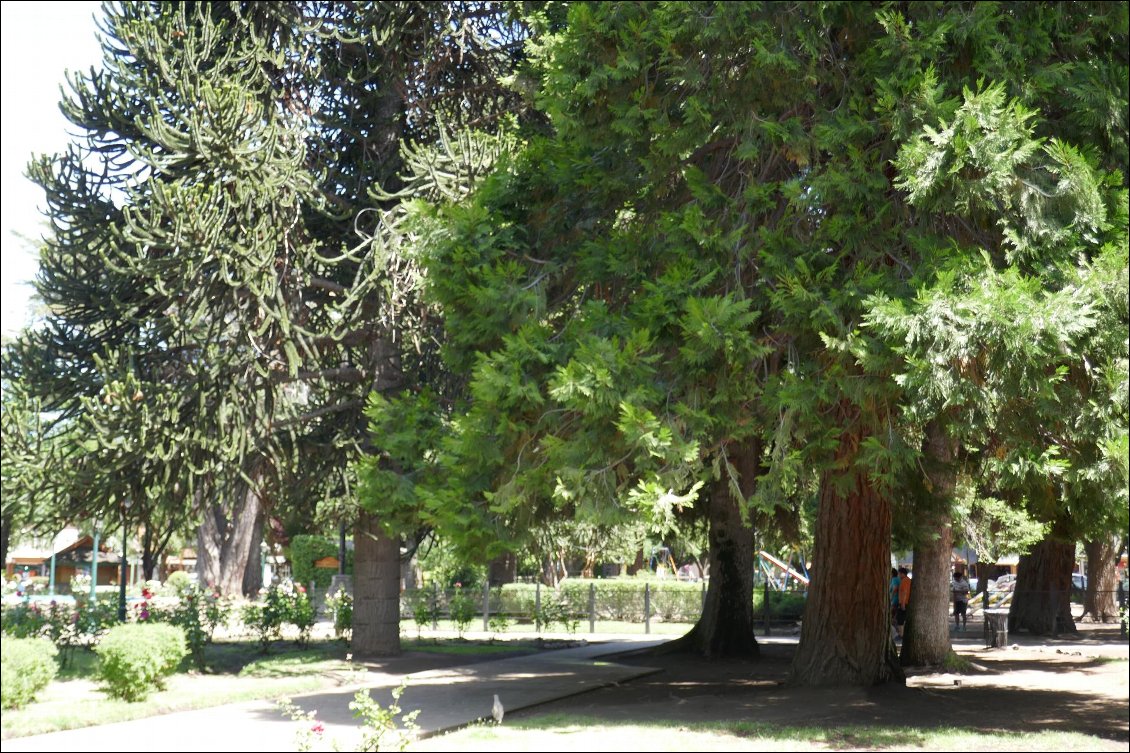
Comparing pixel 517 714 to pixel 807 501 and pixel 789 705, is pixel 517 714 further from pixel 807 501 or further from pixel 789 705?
pixel 807 501

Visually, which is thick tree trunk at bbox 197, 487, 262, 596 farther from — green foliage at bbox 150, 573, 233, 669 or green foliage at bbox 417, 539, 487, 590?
green foliage at bbox 150, 573, 233, 669

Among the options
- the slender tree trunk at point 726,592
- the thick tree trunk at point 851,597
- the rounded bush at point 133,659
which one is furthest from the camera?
the slender tree trunk at point 726,592

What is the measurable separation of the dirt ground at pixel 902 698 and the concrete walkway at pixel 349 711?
1.86 ft

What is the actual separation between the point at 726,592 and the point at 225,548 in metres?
28.3

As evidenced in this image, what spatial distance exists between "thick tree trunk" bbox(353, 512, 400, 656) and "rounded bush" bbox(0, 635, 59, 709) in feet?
22.6

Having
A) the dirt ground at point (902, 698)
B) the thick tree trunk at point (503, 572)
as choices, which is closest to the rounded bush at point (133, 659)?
the dirt ground at point (902, 698)

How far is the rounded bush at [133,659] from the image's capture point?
13742 millimetres

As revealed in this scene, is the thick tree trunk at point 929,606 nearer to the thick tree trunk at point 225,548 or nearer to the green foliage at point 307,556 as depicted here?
the thick tree trunk at point 225,548

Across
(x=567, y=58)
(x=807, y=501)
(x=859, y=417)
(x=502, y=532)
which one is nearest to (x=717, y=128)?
(x=567, y=58)

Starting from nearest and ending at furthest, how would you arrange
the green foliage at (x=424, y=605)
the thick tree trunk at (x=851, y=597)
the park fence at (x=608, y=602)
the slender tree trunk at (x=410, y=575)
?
the thick tree trunk at (x=851, y=597), the green foliage at (x=424, y=605), the park fence at (x=608, y=602), the slender tree trunk at (x=410, y=575)

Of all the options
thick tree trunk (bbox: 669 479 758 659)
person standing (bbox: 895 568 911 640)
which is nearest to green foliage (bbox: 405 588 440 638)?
thick tree trunk (bbox: 669 479 758 659)

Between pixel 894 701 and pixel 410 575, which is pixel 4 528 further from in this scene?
pixel 410 575

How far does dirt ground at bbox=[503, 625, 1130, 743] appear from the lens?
1278 centimetres

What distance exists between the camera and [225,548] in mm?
44531
